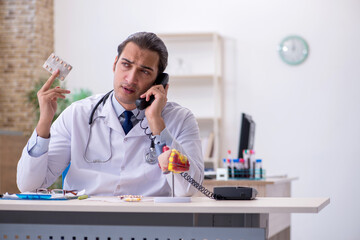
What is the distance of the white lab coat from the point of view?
8.62ft

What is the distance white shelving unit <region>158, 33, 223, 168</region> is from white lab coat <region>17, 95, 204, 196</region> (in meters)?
4.28

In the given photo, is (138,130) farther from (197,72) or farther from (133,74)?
(197,72)

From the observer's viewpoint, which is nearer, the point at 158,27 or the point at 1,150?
the point at 1,150

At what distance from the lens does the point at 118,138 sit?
2.73 metres

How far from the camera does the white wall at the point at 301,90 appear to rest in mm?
6945

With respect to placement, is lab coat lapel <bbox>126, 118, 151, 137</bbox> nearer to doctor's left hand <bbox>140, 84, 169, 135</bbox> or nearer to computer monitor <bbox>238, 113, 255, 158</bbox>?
doctor's left hand <bbox>140, 84, 169, 135</bbox>

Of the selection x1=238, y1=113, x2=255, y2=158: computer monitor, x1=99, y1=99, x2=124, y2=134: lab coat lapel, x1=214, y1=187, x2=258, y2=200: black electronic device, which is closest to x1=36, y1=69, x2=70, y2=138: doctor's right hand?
x1=99, y1=99, x2=124, y2=134: lab coat lapel

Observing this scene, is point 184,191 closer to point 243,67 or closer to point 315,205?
point 315,205

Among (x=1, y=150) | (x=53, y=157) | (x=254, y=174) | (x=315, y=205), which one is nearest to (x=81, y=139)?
(x=53, y=157)

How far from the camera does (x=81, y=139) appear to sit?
9.04 ft

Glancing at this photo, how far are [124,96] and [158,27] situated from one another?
470cm

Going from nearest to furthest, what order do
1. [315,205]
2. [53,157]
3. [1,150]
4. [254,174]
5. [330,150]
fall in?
[315,205], [53,157], [254,174], [1,150], [330,150]

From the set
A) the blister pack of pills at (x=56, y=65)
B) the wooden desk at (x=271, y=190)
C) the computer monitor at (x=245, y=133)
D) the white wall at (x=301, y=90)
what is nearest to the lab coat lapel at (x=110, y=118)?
the blister pack of pills at (x=56, y=65)

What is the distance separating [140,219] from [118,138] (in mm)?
711
